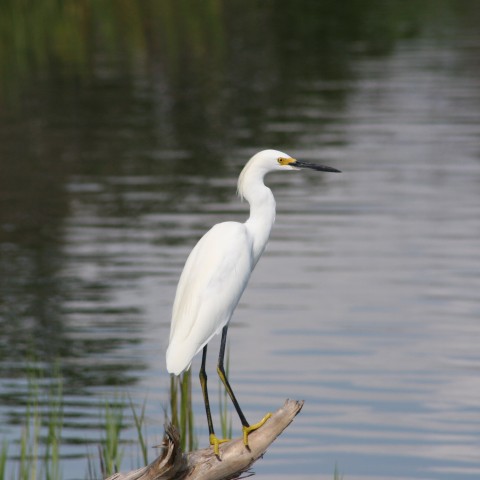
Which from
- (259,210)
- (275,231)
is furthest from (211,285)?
(275,231)

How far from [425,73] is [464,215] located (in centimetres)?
1269

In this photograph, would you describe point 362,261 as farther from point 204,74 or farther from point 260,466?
point 204,74

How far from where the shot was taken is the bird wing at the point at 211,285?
757 cm

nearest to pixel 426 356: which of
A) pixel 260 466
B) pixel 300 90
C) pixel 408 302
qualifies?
pixel 408 302

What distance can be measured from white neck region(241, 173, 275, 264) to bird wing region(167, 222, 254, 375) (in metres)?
0.11

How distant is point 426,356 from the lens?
14.5 m

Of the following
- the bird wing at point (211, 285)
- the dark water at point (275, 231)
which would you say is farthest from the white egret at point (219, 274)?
the dark water at point (275, 231)

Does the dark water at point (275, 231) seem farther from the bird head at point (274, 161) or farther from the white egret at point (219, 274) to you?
the bird head at point (274, 161)

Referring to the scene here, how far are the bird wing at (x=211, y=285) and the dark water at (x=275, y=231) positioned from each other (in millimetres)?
4073

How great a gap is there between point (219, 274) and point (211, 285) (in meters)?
0.07

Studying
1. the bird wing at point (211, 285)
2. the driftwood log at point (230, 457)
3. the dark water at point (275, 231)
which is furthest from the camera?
the dark water at point (275, 231)

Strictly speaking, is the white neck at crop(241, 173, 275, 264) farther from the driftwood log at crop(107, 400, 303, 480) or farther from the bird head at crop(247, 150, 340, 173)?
the driftwood log at crop(107, 400, 303, 480)

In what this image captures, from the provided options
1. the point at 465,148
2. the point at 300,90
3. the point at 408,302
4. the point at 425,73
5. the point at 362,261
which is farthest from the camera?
the point at 425,73

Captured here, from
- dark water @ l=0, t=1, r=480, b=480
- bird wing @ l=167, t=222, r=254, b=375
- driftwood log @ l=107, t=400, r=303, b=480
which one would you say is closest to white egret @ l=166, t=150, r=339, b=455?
bird wing @ l=167, t=222, r=254, b=375
